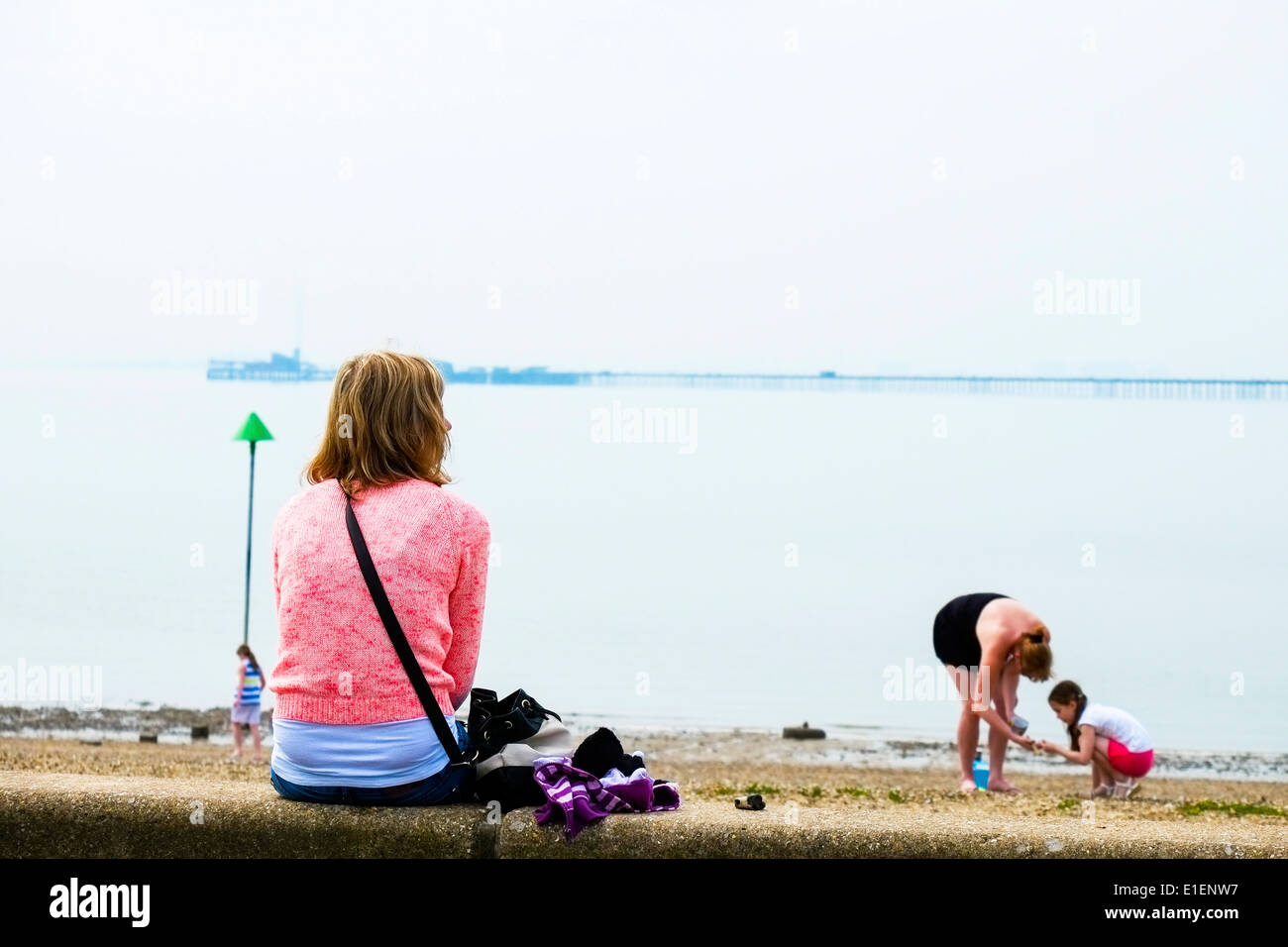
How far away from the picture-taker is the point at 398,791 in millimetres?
3395

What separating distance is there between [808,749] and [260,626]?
411 inches

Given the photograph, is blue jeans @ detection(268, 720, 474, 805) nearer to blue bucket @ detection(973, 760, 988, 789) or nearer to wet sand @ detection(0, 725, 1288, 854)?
wet sand @ detection(0, 725, 1288, 854)

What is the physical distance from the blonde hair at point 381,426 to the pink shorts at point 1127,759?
22.8 feet

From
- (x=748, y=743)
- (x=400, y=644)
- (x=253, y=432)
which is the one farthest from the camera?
(x=253, y=432)

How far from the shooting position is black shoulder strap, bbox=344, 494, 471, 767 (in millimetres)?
3355

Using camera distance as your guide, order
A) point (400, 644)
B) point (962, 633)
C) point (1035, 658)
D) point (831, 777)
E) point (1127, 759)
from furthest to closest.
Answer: point (831, 777)
point (1127, 759)
point (962, 633)
point (1035, 658)
point (400, 644)

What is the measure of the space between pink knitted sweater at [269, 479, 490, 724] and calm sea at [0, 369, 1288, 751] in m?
9.66

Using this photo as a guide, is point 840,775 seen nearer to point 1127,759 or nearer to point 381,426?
point 1127,759

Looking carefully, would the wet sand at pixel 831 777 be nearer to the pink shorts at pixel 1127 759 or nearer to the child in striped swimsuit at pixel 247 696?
the pink shorts at pixel 1127 759

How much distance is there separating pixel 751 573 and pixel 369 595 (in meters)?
24.3

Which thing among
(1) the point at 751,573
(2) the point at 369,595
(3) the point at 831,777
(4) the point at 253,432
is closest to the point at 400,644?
(2) the point at 369,595

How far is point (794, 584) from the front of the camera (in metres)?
26.6

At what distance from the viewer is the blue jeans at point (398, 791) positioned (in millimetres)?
3367
